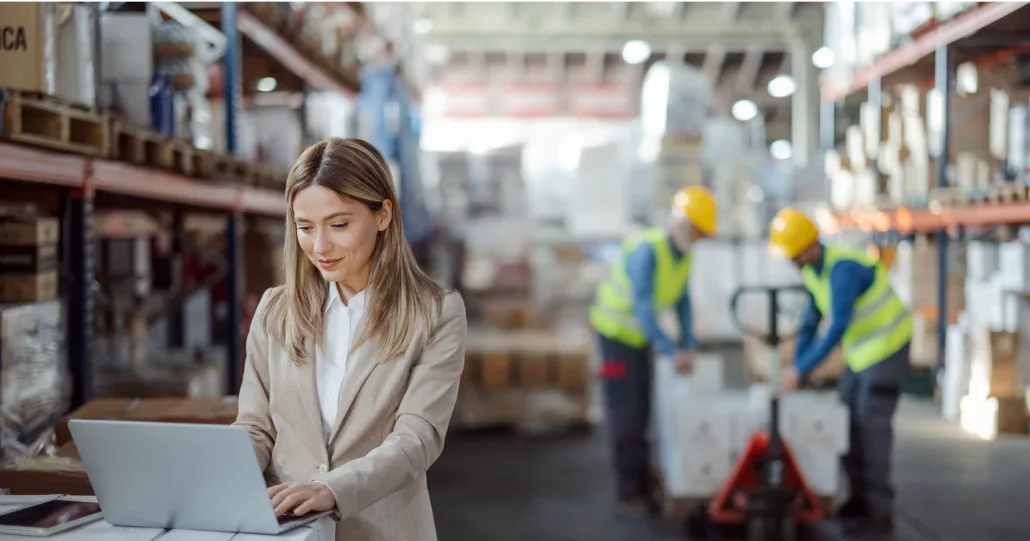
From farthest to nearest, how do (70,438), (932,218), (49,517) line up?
(932,218) → (70,438) → (49,517)

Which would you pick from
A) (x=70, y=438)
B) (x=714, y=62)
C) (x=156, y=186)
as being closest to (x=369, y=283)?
(x=70, y=438)

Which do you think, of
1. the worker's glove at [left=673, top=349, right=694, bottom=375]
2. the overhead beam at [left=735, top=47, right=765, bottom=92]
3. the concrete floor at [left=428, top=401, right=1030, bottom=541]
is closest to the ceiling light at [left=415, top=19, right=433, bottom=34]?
the overhead beam at [left=735, top=47, right=765, bottom=92]

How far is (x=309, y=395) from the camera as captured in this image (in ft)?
6.88

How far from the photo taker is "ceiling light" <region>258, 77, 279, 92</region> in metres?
7.60

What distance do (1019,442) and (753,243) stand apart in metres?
2.53

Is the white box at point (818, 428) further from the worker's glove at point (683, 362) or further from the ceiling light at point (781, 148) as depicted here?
the ceiling light at point (781, 148)

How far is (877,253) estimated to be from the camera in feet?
35.5

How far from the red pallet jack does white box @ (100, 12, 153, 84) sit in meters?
2.98

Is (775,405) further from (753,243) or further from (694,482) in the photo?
(753,243)

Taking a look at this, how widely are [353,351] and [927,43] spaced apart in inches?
295

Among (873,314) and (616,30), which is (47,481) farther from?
(616,30)

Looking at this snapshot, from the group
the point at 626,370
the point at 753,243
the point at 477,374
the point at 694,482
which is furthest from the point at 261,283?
the point at 753,243

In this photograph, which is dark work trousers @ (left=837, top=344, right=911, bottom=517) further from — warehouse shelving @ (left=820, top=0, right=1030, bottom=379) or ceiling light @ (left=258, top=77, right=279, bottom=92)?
ceiling light @ (left=258, top=77, right=279, bottom=92)

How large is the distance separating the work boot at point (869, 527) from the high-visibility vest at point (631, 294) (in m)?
1.52
